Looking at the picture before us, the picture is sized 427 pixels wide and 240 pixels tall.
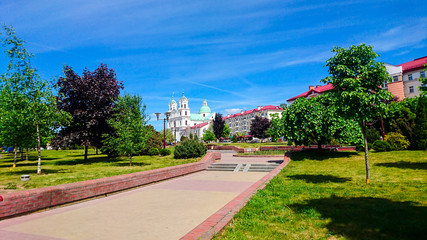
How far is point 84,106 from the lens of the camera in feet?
73.5

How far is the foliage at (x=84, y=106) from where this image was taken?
2167cm

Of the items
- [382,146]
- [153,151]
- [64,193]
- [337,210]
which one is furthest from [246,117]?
[337,210]

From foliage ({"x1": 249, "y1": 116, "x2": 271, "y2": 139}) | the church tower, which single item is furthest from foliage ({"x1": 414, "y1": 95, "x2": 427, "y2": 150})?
the church tower

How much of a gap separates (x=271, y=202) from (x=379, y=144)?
18.3m

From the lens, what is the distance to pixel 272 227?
209 inches

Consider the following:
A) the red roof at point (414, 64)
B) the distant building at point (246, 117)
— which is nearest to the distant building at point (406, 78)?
the red roof at point (414, 64)

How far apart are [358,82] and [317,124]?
7943 millimetres

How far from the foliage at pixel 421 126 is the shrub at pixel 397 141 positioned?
0.72 metres

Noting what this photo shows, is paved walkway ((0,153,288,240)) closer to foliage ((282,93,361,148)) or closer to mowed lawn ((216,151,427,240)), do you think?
mowed lawn ((216,151,427,240))

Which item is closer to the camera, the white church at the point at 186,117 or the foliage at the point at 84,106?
the foliage at the point at 84,106

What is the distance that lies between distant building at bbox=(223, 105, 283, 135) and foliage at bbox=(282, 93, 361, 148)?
330 feet

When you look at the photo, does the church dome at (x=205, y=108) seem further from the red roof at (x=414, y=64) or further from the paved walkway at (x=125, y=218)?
the paved walkway at (x=125, y=218)

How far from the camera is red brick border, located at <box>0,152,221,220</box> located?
6906 mm

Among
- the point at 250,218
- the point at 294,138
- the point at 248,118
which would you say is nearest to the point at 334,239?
the point at 250,218
